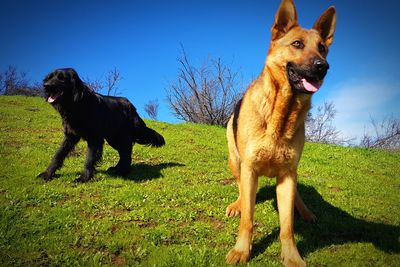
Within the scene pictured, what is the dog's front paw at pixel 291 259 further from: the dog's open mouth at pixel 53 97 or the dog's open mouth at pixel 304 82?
the dog's open mouth at pixel 53 97

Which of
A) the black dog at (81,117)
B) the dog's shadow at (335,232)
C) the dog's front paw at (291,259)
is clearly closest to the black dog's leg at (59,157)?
the black dog at (81,117)

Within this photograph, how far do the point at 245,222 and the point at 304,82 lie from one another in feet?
6.87

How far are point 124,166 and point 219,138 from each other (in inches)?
340

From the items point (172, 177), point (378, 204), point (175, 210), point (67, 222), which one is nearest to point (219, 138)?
point (172, 177)

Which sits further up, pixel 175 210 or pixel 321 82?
pixel 321 82

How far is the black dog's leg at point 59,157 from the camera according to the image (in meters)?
7.76

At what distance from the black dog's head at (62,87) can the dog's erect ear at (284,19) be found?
486cm

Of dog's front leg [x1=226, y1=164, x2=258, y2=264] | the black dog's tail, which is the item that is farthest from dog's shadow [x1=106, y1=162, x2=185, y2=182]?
dog's front leg [x1=226, y1=164, x2=258, y2=264]

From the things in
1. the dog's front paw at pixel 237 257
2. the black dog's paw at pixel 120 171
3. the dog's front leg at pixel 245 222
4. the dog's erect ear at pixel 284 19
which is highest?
the dog's erect ear at pixel 284 19

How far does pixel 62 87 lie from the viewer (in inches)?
299

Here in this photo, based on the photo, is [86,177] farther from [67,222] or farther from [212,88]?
[212,88]

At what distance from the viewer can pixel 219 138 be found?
1691cm

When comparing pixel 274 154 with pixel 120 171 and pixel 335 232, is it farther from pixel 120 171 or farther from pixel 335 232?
pixel 120 171

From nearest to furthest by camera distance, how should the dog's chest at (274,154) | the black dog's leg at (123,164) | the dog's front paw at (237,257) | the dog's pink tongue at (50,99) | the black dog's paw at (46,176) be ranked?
the dog's front paw at (237,257), the dog's chest at (274,154), the dog's pink tongue at (50,99), the black dog's paw at (46,176), the black dog's leg at (123,164)
